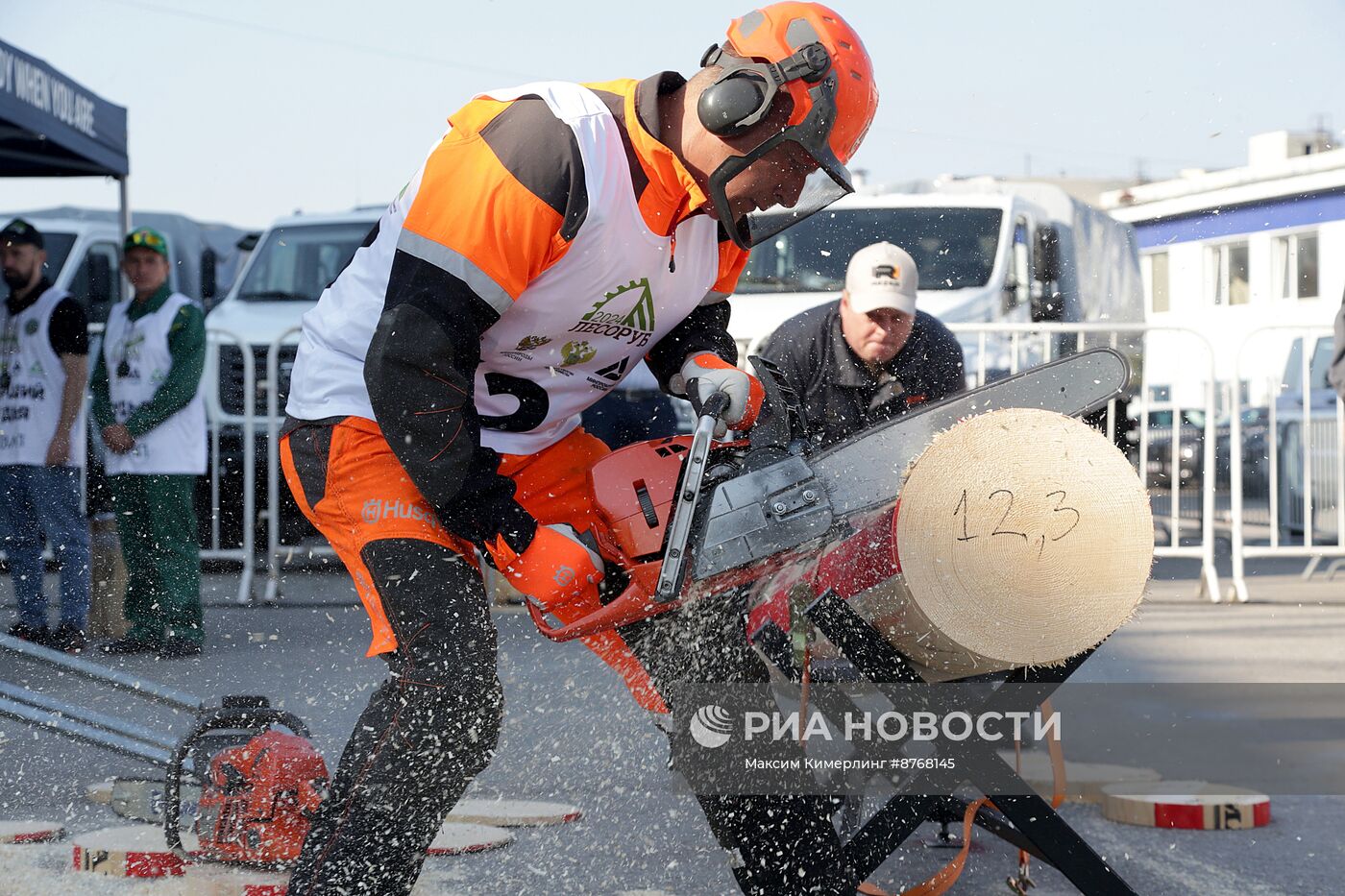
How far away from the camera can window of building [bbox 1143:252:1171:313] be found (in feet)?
75.7

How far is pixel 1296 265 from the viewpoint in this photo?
2112 centimetres

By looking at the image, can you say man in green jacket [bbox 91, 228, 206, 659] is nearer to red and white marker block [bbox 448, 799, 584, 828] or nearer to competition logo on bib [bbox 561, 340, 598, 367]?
red and white marker block [bbox 448, 799, 584, 828]

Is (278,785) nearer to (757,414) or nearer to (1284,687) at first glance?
(757,414)

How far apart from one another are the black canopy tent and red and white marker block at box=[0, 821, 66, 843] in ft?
11.6

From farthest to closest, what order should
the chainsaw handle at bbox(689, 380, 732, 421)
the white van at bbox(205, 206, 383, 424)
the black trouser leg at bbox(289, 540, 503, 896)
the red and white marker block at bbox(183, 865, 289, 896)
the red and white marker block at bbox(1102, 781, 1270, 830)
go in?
the white van at bbox(205, 206, 383, 424) → the red and white marker block at bbox(1102, 781, 1270, 830) → the red and white marker block at bbox(183, 865, 289, 896) → the chainsaw handle at bbox(689, 380, 732, 421) → the black trouser leg at bbox(289, 540, 503, 896)

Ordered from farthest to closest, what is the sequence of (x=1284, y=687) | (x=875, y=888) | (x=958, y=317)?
(x=958, y=317)
(x=1284, y=687)
(x=875, y=888)

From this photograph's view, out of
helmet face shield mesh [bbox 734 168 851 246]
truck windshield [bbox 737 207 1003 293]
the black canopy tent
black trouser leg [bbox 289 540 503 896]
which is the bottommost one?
black trouser leg [bbox 289 540 503 896]

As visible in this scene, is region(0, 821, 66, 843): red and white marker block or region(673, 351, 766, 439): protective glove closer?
region(673, 351, 766, 439): protective glove

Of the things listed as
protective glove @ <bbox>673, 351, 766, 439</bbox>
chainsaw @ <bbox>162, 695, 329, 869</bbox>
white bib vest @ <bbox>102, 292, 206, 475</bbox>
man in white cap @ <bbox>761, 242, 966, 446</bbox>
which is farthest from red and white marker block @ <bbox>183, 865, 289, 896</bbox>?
white bib vest @ <bbox>102, 292, 206, 475</bbox>

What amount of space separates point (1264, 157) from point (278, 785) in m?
23.5

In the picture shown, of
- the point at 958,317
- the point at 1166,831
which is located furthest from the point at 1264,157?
the point at 1166,831

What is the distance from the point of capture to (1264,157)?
23125mm

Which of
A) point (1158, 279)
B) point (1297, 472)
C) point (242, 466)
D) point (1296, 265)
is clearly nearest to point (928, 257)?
point (1297, 472)

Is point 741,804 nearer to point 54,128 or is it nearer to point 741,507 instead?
point 741,507
